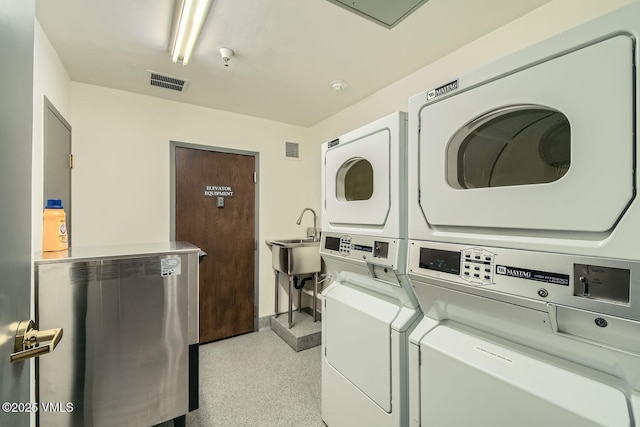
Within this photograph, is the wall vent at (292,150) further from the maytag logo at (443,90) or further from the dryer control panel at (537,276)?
the dryer control panel at (537,276)

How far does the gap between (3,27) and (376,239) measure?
Answer: 137cm

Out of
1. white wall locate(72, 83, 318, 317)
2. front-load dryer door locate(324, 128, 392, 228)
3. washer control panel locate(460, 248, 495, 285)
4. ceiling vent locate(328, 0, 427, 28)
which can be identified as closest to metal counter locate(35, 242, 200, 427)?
front-load dryer door locate(324, 128, 392, 228)

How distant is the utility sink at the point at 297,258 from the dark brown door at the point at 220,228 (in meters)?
0.40

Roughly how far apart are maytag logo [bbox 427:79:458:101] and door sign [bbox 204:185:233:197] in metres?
2.51

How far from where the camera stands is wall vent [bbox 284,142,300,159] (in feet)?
11.7

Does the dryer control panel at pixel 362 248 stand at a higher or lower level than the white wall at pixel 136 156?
lower

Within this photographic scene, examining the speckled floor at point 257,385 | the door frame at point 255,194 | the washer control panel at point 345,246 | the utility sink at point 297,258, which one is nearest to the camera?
the washer control panel at point 345,246

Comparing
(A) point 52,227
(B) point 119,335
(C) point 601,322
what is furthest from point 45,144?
(C) point 601,322

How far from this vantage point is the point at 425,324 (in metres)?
1.20

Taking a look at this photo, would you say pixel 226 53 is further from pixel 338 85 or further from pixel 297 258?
pixel 297 258

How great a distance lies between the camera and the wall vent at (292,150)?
3.56 metres

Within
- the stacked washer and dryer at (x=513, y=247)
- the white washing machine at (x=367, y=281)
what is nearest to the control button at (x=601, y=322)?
the stacked washer and dryer at (x=513, y=247)

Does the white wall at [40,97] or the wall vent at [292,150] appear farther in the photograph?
the wall vent at [292,150]

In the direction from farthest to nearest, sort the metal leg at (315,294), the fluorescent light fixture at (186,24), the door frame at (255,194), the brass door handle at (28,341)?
the metal leg at (315,294)
the door frame at (255,194)
the fluorescent light fixture at (186,24)
the brass door handle at (28,341)
